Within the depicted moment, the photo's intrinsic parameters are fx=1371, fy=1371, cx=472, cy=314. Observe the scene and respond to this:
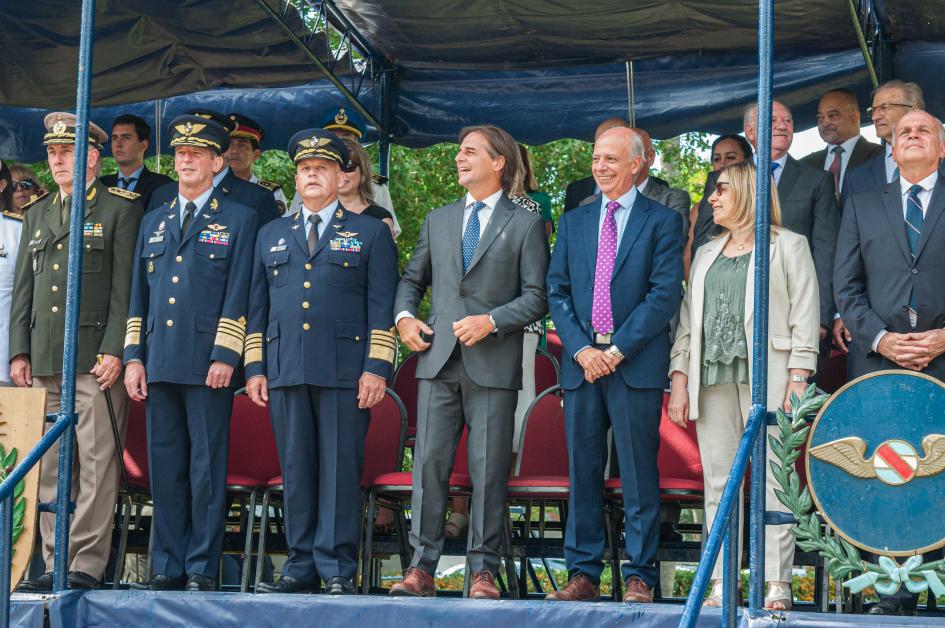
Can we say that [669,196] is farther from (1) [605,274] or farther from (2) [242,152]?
(2) [242,152]

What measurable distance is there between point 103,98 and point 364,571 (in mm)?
4507

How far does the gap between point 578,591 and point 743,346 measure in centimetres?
122

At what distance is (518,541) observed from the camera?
22.7 ft

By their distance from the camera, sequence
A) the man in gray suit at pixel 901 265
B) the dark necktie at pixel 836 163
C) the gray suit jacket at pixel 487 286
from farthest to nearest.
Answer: the dark necktie at pixel 836 163 < the gray suit jacket at pixel 487 286 < the man in gray suit at pixel 901 265

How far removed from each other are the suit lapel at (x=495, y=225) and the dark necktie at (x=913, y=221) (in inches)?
67.9

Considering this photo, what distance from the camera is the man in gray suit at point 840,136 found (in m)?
7.43

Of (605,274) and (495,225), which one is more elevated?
(495,225)

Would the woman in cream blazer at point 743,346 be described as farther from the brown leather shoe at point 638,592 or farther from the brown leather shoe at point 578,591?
the brown leather shoe at point 578,591

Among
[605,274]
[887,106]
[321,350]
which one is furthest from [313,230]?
[887,106]

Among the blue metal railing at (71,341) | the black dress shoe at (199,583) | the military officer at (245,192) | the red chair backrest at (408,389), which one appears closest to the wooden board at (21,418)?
the blue metal railing at (71,341)

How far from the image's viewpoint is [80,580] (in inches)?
244

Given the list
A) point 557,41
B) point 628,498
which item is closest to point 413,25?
point 557,41

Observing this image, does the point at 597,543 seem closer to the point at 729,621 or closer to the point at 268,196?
the point at 729,621

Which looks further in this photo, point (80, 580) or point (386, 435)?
point (386, 435)
